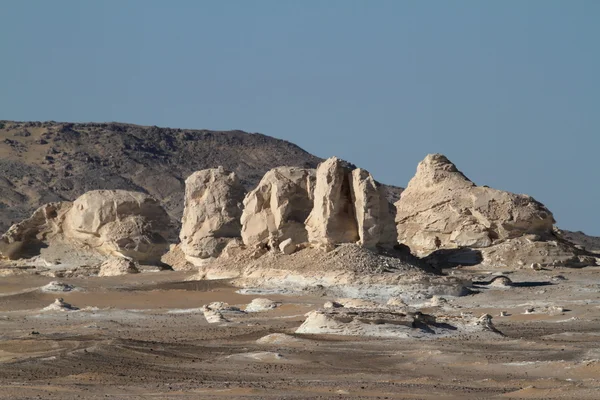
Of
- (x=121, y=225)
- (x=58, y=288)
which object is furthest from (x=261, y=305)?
(x=121, y=225)

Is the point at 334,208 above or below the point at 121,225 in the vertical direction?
above

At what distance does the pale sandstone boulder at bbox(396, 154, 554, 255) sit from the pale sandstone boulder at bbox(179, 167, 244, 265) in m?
7.17

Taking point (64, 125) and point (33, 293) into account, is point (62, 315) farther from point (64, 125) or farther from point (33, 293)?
point (64, 125)

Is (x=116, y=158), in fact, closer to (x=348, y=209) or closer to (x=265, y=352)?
(x=348, y=209)

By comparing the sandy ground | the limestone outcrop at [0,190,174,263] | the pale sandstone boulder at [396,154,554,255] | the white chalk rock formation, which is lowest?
the sandy ground

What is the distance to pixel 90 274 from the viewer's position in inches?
1868

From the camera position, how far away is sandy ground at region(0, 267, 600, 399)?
20.7m

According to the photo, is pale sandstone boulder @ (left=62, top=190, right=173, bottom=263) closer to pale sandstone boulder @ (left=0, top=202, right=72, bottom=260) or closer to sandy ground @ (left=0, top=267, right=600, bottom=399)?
pale sandstone boulder @ (left=0, top=202, right=72, bottom=260)

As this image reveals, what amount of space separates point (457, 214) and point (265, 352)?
26754 mm

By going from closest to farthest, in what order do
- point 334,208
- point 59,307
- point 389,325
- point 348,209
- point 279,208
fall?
point 389,325 → point 59,307 → point 334,208 → point 348,209 → point 279,208

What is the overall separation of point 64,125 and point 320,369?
122m

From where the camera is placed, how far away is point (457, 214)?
169ft

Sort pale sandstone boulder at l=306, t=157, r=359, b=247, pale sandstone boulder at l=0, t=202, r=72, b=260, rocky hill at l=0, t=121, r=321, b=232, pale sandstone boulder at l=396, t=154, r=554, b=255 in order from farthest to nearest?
1. rocky hill at l=0, t=121, r=321, b=232
2. pale sandstone boulder at l=0, t=202, r=72, b=260
3. pale sandstone boulder at l=396, t=154, r=554, b=255
4. pale sandstone boulder at l=306, t=157, r=359, b=247

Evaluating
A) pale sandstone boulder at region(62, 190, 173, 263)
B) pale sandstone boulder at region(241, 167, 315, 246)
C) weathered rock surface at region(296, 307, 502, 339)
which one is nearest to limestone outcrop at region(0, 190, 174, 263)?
pale sandstone boulder at region(62, 190, 173, 263)
